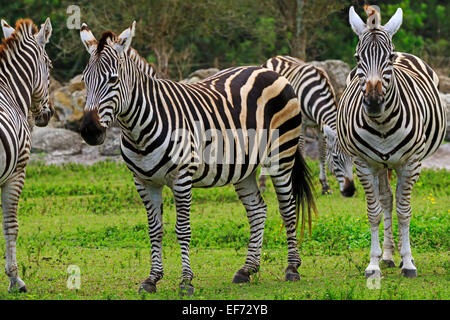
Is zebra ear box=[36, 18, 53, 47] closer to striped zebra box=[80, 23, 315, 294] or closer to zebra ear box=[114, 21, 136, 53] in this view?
striped zebra box=[80, 23, 315, 294]

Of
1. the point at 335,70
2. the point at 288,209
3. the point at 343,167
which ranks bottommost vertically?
the point at 288,209

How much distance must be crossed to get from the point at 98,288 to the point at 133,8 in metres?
14.8

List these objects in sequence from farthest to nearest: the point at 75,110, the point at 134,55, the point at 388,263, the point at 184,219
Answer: the point at 75,110 < the point at 388,263 < the point at 134,55 < the point at 184,219

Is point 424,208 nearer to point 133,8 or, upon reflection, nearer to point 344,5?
point 344,5

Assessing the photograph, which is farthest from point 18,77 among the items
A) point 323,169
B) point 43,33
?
point 323,169

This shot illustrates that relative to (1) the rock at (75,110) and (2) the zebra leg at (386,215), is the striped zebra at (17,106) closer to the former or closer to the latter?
(2) the zebra leg at (386,215)

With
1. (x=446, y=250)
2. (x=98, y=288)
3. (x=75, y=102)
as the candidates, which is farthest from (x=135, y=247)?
(x=75, y=102)

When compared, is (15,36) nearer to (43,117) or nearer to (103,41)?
(43,117)

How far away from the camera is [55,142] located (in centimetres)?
2027

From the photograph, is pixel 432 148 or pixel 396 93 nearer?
pixel 396 93

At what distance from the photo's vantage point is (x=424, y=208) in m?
11.9

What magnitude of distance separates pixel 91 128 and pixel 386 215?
356cm

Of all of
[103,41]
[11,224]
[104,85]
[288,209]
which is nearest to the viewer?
[104,85]

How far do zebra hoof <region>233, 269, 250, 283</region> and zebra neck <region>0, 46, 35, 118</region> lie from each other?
2562 millimetres
